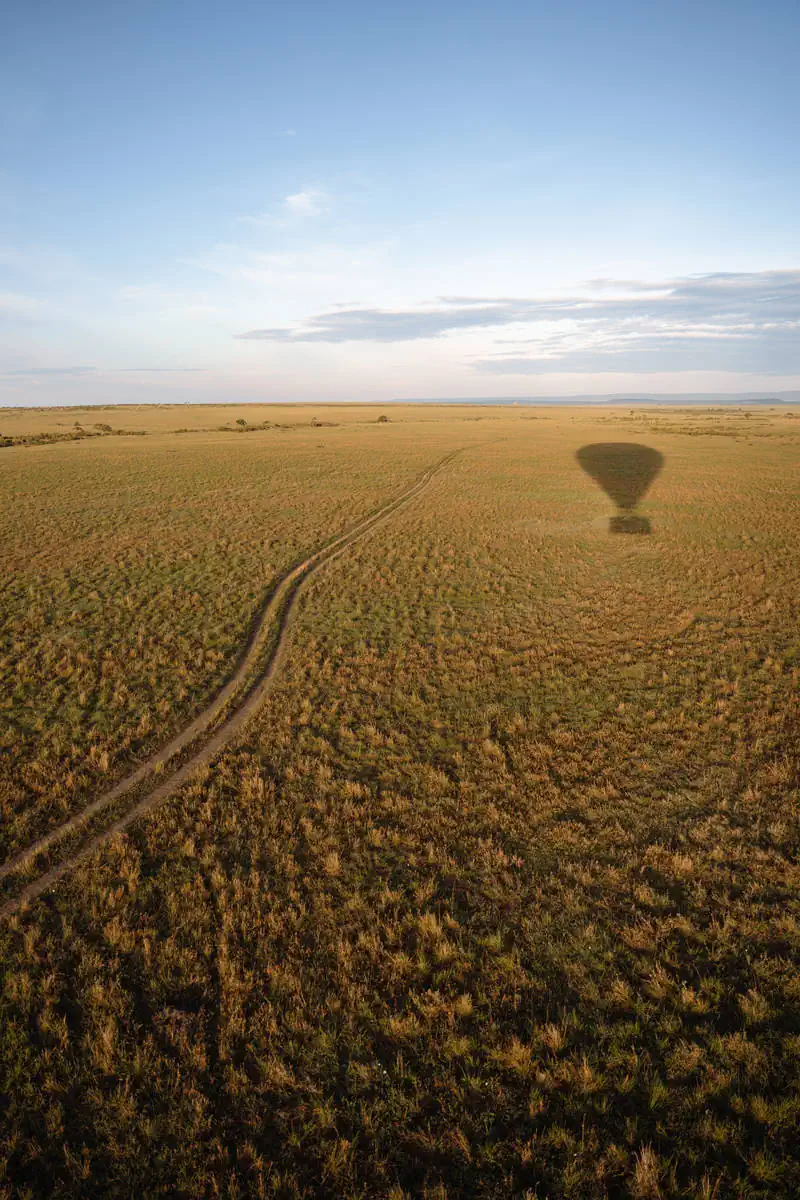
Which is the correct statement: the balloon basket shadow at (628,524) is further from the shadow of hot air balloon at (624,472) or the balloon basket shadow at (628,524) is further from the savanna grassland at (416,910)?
the savanna grassland at (416,910)

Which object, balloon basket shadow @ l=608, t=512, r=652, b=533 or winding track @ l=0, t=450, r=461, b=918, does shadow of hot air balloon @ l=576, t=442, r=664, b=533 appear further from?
winding track @ l=0, t=450, r=461, b=918

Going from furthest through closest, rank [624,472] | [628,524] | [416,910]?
[624,472], [628,524], [416,910]

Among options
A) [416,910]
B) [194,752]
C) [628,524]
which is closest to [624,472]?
[628,524]

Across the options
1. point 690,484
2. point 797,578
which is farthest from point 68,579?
point 690,484

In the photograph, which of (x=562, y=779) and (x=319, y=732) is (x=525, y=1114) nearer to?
(x=562, y=779)

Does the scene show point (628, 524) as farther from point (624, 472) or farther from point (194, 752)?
point (194, 752)

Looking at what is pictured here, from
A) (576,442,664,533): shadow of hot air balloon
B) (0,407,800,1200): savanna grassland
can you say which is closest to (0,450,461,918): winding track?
(0,407,800,1200): savanna grassland

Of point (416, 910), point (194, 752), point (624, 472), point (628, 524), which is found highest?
point (624, 472)
